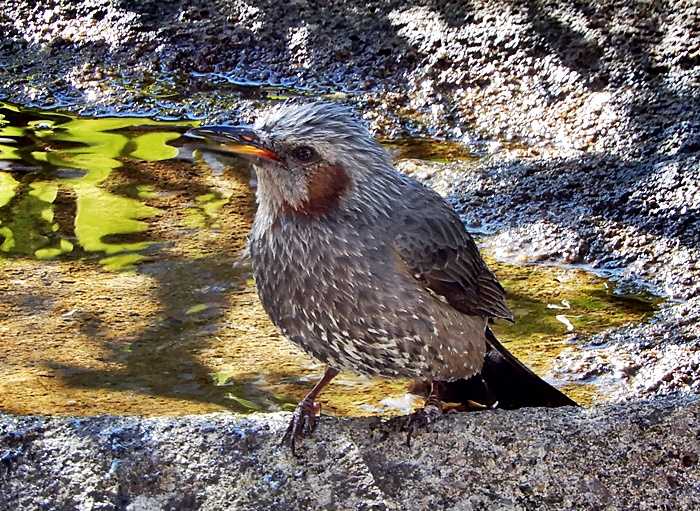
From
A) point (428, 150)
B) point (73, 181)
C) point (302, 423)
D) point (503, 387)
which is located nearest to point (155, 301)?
point (73, 181)

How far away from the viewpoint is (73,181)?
23.0 ft

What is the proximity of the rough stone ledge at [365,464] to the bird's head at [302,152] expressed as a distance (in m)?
0.81

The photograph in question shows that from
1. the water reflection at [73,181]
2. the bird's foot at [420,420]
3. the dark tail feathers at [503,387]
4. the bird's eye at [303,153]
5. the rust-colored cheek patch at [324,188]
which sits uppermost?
the bird's eye at [303,153]

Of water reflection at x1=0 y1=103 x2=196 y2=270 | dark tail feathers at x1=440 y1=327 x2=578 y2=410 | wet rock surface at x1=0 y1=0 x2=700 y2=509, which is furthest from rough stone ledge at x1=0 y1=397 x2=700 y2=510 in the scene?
water reflection at x1=0 y1=103 x2=196 y2=270

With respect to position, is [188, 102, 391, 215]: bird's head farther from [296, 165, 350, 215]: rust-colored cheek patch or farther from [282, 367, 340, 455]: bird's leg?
[282, 367, 340, 455]: bird's leg

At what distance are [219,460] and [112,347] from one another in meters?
1.84

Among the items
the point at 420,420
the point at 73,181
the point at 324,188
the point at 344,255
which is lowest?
the point at 420,420

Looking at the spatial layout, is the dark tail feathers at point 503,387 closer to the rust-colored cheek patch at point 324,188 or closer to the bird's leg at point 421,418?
the bird's leg at point 421,418

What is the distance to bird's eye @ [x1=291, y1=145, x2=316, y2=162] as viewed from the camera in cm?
388

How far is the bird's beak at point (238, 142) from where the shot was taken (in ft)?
12.6

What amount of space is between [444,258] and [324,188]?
0.54 metres

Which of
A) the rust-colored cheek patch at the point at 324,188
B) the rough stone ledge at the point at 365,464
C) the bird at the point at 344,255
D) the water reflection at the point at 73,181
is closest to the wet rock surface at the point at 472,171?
the rough stone ledge at the point at 365,464

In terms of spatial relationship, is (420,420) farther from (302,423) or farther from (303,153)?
(303,153)

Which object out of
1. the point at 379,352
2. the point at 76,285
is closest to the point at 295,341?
the point at 379,352
